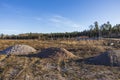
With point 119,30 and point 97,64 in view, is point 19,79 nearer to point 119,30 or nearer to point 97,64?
point 97,64


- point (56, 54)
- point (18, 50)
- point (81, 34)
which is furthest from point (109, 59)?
point (81, 34)

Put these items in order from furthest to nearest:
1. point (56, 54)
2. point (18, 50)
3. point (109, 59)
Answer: point (18, 50) < point (56, 54) < point (109, 59)

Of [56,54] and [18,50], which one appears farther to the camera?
[18,50]

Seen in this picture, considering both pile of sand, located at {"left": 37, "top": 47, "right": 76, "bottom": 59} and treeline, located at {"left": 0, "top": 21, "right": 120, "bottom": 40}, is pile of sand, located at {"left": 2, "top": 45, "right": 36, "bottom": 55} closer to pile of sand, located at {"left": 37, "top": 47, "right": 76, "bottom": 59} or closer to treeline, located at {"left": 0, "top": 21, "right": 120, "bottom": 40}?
pile of sand, located at {"left": 37, "top": 47, "right": 76, "bottom": 59}

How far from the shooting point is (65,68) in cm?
1437

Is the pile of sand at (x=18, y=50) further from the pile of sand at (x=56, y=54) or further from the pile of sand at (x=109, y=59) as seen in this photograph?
the pile of sand at (x=109, y=59)

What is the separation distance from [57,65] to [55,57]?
10.8 ft

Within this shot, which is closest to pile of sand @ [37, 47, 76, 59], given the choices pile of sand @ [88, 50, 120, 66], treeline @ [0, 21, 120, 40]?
pile of sand @ [88, 50, 120, 66]

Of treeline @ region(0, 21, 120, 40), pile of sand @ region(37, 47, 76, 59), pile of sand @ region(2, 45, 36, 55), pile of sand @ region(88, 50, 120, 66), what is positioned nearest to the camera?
pile of sand @ region(88, 50, 120, 66)

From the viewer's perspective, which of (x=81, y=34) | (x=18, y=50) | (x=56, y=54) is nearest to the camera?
(x=56, y=54)

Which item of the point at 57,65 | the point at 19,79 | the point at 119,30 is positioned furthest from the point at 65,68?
the point at 119,30

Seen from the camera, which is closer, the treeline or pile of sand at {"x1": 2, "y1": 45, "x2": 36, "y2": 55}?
pile of sand at {"x1": 2, "y1": 45, "x2": 36, "y2": 55}

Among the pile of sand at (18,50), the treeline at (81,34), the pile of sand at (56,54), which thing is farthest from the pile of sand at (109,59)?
the treeline at (81,34)

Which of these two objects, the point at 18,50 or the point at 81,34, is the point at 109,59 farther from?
the point at 81,34
